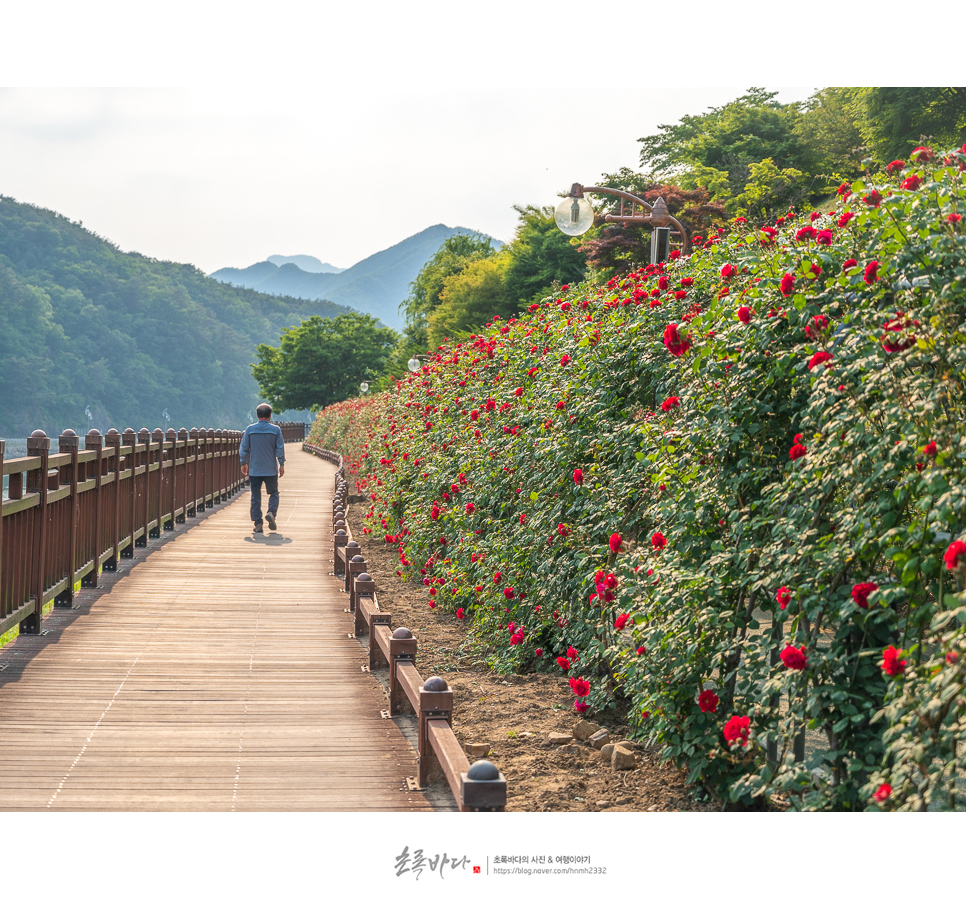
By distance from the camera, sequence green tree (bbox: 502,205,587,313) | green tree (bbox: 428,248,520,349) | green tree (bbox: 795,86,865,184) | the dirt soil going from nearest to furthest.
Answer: the dirt soil, green tree (bbox: 795,86,865,184), green tree (bbox: 502,205,587,313), green tree (bbox: 428,248,520,349)

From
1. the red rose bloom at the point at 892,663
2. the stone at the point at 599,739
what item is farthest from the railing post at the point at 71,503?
the red rose bloom at the point at 892,663

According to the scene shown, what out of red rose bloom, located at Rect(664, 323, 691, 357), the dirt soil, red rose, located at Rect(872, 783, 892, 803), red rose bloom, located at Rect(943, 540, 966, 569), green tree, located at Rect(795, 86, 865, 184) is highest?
green tree, located at Rect(795, 86, 865, 184)

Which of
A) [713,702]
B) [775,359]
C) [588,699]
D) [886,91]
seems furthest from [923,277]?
[886,91]

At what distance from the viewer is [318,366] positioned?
71.3m

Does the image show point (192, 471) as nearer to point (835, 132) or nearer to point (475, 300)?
point (835, 132)

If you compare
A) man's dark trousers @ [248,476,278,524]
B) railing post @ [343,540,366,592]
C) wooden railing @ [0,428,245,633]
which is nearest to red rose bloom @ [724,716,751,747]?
wooden railing @ [0,428,245,633]

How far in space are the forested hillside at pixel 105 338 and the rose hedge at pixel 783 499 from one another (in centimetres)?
9523

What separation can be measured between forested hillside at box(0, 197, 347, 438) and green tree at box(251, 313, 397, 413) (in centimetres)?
3419

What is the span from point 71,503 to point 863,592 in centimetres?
577

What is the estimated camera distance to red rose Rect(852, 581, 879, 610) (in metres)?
2.38

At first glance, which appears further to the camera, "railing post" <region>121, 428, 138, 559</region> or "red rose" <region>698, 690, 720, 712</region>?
"railing post" <region>121, 428, 138, 559</region>

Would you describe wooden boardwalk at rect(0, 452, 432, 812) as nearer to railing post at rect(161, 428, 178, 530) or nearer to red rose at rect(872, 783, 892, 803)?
red rose at rect(872, 783, 892, 803)

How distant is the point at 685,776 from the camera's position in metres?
3.71

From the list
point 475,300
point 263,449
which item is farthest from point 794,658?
point 475,300
